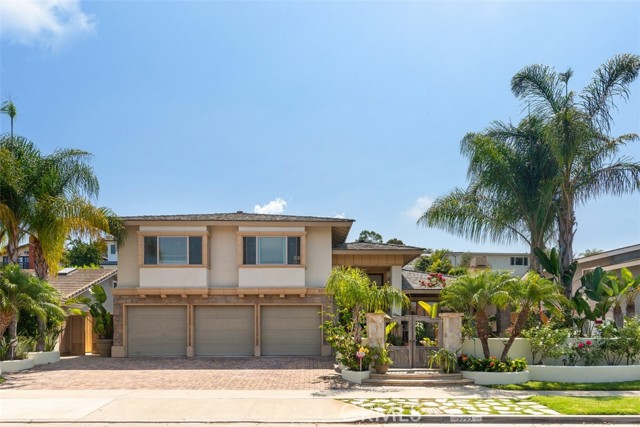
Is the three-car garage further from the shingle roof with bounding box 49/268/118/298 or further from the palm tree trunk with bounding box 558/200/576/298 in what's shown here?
the palm tree trunk with bounding box 558/200/576/298

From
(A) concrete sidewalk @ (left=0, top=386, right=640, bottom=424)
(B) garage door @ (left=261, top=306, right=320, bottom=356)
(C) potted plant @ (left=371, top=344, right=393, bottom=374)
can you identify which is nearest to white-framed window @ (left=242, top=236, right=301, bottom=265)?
(B) garage door @ (left=261, top=306, right=320, bottom=356)

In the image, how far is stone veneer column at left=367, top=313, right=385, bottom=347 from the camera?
17.2 meters

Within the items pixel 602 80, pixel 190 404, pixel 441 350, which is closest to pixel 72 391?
pixel 190 404

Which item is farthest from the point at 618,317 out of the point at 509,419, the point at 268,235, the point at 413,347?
the point at 268,235

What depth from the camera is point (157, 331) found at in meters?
23.7

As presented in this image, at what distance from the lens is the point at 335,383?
1625 cm

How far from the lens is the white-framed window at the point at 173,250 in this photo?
2336cm

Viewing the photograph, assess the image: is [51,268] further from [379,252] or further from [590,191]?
[590,191]

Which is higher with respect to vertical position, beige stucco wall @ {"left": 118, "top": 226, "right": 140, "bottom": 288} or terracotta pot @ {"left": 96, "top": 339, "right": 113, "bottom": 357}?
beige stucco wall @ {"left": 118, "top": 226, "right": 140, "bottom": 288}

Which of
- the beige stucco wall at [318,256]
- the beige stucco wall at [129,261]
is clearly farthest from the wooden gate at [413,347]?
the beige stucco wall at [129,261]

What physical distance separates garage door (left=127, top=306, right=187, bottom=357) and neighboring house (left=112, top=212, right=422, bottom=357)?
0.04 metres

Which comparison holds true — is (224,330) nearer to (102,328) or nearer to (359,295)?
(102,328)

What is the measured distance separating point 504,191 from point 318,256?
771 centimetres

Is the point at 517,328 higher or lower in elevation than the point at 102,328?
higher
